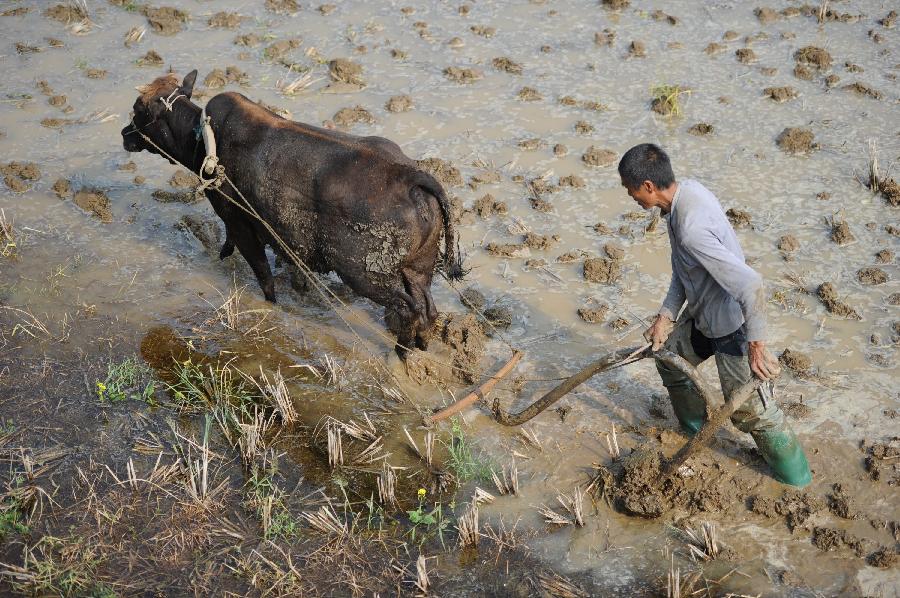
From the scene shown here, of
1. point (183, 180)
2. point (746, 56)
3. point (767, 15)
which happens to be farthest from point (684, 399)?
point (767, 15)

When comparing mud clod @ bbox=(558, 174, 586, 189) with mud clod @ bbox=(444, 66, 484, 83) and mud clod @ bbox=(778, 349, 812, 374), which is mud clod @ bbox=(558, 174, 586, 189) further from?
mud clod @ bbox=(778, 349, 812, 374)

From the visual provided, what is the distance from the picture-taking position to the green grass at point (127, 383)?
5.41 meters

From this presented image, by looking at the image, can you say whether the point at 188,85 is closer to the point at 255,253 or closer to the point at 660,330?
the point at 255,253

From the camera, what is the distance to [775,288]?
19.2 ft

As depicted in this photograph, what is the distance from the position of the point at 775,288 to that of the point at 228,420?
3.68m

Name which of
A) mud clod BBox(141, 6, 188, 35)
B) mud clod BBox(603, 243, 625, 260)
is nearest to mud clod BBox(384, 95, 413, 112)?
mud clod BBox(603, 243, 625, 260)

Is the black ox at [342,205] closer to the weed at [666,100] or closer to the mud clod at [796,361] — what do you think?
the mud clod at [796,361]

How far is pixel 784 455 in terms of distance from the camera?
4344 millimetres

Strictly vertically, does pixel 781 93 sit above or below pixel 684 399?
above

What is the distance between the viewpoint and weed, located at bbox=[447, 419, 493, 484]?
186 inches

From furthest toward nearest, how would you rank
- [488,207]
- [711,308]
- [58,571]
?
[488,207], [58,571], [711,308]

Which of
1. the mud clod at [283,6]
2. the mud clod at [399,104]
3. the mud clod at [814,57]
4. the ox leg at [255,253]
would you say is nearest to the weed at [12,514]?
the ox leg at [255,253]

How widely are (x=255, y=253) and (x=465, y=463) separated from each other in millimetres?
2234

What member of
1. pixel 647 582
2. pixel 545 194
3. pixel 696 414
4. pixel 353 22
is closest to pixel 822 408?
pixel 696 414
